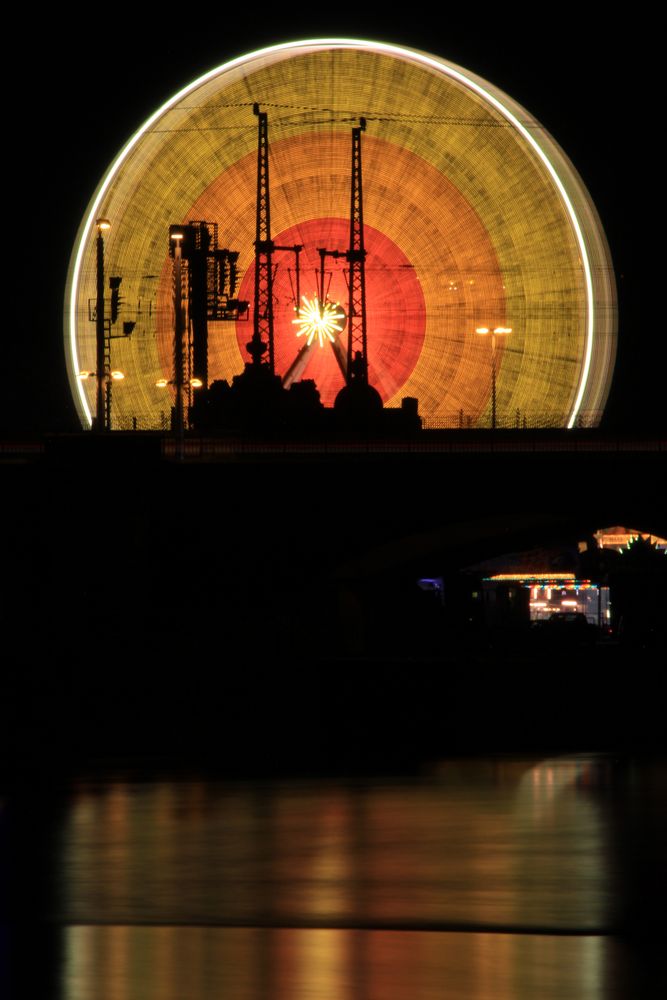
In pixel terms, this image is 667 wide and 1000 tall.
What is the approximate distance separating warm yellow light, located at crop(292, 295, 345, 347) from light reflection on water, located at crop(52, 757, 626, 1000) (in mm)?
47586

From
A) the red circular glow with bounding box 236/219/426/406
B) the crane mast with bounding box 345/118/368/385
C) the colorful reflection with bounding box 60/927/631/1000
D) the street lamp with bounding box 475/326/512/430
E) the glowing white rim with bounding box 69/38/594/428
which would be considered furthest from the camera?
the red circular glow with bounding box 236/219/426/406

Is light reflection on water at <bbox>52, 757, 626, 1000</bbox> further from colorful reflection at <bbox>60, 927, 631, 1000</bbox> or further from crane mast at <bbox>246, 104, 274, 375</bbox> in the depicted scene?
crane mast at <bbox>246, 104, 274, 375</bbox>

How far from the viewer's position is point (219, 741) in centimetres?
2358

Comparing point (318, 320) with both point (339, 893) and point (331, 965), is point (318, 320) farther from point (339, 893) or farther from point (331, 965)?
point (331, 965)

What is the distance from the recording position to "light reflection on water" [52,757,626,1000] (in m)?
7.96

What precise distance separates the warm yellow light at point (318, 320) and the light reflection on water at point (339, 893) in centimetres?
4759

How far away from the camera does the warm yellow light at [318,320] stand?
208 feet

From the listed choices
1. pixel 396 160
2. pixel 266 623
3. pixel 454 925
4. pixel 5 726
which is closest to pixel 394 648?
pixel 266 623

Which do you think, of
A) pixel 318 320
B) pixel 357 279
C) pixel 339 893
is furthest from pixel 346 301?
pixel 339 893

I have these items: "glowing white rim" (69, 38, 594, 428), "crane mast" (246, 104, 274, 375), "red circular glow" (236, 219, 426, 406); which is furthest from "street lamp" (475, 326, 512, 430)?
"crane mast" (246, 104, 274, 375)

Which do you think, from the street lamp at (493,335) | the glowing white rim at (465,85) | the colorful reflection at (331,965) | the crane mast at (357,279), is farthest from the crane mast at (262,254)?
the colorful reflection at (331,965)

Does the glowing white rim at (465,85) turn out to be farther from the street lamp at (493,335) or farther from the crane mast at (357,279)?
the crane mast at (357,279)

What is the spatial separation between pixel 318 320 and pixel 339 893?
176ft

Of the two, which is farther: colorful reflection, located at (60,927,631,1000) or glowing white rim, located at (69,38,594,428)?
glowing white rim, located at (69,38,594,428)
